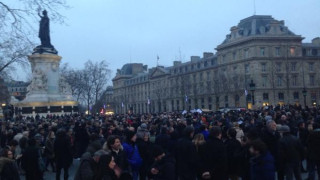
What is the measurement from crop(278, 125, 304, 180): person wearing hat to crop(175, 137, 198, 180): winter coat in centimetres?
257

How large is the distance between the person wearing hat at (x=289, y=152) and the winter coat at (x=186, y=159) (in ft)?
8.44

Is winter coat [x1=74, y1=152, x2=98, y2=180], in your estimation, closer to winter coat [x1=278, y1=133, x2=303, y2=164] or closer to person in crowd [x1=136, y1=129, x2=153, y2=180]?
person in crowd [x1=136, y1=129, x2=153, y2=180]

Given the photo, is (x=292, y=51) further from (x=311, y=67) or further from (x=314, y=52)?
(x=314, y=52)

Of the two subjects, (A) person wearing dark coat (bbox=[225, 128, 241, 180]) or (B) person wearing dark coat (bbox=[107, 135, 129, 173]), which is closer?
(B) person wearing dark coat (bbox=[107, 135, 129, 173])

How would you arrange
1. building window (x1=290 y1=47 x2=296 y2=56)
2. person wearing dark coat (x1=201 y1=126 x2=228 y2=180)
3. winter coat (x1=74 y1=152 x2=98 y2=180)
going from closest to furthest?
winter coat (x1=74 y1=152 x2=98 y2=180) → person wearing dark coat (x1=201 y1=126 x2=228 y2=180) → building window (x1=290 y1=47 x2=296 y2=56)

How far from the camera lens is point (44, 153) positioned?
13781mm

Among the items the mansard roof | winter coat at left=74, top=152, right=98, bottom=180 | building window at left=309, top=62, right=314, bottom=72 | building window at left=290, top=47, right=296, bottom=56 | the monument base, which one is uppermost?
the mansard roof

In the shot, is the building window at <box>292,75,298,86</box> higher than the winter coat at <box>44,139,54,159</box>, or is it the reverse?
the building window at <box>292,75,298,86</box>

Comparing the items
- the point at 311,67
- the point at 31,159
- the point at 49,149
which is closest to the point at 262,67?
the point at 311,67

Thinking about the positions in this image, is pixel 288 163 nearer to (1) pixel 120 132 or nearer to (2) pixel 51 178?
(1) pixel 120 132

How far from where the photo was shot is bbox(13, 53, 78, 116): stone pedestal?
131ft

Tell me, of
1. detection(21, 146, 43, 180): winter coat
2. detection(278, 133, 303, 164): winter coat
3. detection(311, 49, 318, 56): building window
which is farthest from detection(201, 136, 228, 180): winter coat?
detection(311, 49, 318, 56): building window

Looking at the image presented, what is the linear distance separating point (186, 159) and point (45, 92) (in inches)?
1345

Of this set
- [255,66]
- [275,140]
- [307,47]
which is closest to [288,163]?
[275,140]
